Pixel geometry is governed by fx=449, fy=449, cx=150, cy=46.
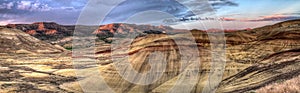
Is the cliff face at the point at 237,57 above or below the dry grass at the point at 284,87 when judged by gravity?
above

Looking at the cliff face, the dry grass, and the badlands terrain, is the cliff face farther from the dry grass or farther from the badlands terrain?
the dry grass

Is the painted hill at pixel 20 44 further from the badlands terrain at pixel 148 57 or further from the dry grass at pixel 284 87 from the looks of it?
the dry grass at pixel 284 87

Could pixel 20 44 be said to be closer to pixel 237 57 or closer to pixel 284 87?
pixel 237 57

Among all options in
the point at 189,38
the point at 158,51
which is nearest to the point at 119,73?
the point at 158,51

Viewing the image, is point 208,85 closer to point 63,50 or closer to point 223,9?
point 223,9

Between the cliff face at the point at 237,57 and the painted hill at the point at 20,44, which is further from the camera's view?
the cliff face at the point at 237,57

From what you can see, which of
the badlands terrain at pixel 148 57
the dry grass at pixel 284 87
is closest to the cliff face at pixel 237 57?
the badlands terrain at pixel 148 57

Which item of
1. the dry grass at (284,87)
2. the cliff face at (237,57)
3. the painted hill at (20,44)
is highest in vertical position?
the painted hill at (20,44)
